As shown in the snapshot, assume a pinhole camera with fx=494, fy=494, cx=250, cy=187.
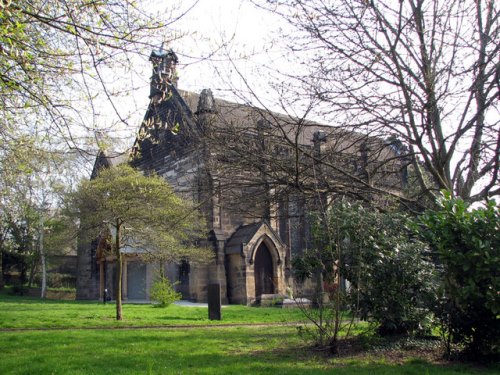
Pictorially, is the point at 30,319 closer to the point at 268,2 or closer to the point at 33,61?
the point at 33,61

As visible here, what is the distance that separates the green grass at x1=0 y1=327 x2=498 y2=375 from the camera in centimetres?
693

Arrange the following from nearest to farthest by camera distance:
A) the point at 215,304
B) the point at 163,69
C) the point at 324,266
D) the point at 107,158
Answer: the point at 163,69
the point at 324,266
the point at 107,158
the point at 215,304

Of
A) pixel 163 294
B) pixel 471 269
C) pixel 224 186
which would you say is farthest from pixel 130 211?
pixel 471 269

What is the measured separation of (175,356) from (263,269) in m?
20.2

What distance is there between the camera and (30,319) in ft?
46.4

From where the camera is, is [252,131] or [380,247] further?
[252,131]

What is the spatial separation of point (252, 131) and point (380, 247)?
12.4ft

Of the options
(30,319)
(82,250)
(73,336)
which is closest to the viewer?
(73,336)

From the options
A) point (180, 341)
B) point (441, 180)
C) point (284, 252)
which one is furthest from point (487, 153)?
point (284, 252)

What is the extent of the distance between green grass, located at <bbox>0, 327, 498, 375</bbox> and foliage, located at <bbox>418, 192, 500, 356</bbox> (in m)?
0.68

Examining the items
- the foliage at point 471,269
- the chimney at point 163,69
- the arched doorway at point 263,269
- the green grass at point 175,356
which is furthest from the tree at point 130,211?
the arched doorway at point 263,269

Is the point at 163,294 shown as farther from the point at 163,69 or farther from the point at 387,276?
the point at 163,69

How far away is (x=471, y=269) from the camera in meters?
7.20

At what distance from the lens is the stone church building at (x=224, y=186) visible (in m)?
10.2
